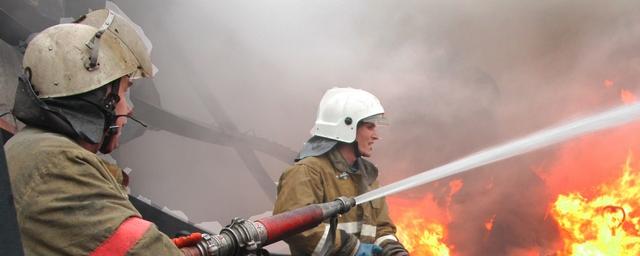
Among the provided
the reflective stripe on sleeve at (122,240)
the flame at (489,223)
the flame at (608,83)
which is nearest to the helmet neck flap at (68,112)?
the reflective stripe on sleeve at (122,240)

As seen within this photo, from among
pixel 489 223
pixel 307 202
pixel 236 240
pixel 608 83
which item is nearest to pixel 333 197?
pixel 307 202

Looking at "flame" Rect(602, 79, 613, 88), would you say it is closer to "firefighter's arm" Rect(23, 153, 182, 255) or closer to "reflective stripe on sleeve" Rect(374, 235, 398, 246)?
"reflective stripe on sleeve" Rect(374, 235, 398, 246)

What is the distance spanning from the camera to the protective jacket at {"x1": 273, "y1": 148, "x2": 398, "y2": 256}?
3.45m

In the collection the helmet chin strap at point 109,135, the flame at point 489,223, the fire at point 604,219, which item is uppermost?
the fire at point 604,219

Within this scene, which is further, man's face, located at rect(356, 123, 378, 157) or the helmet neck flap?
man's face, located at rect(356, 123, 378, 157)

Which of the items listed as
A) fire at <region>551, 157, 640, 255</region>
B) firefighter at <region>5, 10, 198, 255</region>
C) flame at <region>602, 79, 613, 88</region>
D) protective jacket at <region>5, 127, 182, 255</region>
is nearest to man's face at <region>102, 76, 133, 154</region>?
firefighter at <region>5, 10, 198, 255</region>

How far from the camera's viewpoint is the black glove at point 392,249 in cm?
380

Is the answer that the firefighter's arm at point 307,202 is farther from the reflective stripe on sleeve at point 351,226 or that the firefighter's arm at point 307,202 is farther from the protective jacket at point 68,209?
the protective jacket at point 68,209

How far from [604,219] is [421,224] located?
2.65 meters

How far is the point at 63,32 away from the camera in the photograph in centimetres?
179

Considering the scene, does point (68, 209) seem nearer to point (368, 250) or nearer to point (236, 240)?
point (236, 240)

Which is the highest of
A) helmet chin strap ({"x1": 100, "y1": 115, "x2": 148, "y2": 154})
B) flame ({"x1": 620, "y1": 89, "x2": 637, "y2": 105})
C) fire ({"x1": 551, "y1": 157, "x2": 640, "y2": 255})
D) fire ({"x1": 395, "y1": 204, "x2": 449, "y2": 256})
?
flame ({"x1": 620, "y1": 89, "x2": 637, "y2": 105})

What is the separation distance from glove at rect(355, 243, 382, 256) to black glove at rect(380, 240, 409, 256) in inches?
8.9

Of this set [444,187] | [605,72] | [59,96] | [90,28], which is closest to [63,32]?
[90,28]
